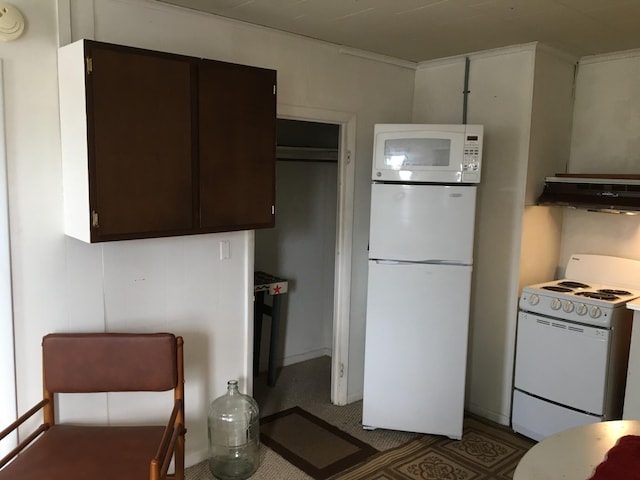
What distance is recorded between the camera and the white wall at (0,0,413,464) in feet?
6.89

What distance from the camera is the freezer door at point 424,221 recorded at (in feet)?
9.71

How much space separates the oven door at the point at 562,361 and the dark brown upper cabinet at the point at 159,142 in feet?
5.78

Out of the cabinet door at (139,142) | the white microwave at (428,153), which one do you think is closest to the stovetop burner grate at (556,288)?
the white microwave at (428,153)

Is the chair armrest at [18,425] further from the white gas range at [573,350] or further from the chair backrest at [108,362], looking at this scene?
the white gas range at [573,350]

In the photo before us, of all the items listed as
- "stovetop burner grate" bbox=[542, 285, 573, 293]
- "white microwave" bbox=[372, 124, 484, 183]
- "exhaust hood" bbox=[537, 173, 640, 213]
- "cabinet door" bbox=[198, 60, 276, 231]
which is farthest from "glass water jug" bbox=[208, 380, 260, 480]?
"exhaust hood" bbox=[537, 173, 640, 213]

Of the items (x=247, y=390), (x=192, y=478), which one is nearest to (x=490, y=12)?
(x=247, y=390)

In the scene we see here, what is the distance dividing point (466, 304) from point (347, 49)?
1631 mm

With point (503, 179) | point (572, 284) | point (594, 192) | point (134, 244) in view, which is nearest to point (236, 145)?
point (134, 244)

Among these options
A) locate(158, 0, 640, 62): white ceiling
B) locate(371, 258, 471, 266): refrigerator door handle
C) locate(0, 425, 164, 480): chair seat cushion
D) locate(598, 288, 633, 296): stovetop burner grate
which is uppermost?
locate(158, 0, 640, 62): white ceiling

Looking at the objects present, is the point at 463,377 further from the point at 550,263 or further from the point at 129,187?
the point at 129,187

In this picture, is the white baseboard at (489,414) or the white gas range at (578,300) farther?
the white baseboard at (489,414)

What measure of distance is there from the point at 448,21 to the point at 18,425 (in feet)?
8.37

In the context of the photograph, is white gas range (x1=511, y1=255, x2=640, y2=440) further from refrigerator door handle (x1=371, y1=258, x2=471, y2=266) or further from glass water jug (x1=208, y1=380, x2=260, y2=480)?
glass water jug (x1=208, y1=380, x2=260, y2=480)

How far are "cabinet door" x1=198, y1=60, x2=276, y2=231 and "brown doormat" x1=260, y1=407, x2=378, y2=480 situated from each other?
4.24ft
